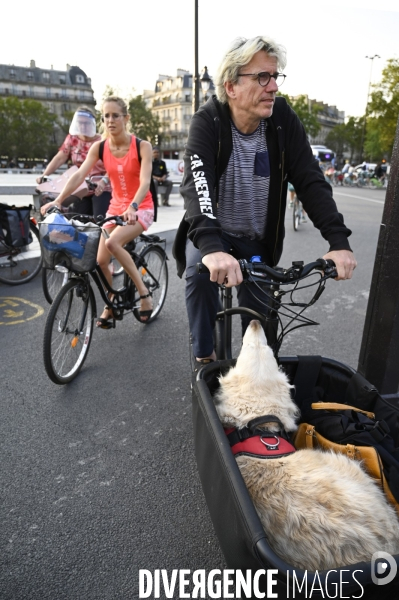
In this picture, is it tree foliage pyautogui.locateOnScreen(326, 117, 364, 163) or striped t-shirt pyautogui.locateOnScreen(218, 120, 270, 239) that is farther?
tree foliage pyautogui.locateOnScreen(326, 117, 364, 163)

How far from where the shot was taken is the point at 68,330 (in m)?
3.56

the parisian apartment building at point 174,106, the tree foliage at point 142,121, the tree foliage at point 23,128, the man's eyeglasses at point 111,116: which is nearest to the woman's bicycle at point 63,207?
the man's eyeglasses at point 111,116

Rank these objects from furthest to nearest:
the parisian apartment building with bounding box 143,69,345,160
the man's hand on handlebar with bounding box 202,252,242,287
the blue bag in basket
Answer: the parisian apartment building with bounding box 143,69,345,160
the blue bag in basket
the man's hand on handlebar with bounding box 202,252,242,287

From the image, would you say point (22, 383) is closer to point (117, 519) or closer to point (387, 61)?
point (117, 519)

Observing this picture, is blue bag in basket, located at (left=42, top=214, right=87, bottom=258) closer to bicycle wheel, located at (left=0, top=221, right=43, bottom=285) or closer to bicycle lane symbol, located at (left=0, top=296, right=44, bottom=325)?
bicycle lane symbol, located at (left=0, top=296, right=44, bottom=325)

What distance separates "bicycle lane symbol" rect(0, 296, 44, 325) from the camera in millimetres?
4797

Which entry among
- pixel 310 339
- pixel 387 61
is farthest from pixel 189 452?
pixel 387 61

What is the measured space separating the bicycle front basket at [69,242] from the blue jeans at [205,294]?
3.48ft

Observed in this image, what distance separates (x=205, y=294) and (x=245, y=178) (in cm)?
72

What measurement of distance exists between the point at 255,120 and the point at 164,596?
95.1 inches

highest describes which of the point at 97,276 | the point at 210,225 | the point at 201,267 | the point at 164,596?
the point at 210,225

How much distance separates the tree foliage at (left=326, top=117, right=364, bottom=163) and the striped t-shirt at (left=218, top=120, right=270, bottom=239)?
8243cm

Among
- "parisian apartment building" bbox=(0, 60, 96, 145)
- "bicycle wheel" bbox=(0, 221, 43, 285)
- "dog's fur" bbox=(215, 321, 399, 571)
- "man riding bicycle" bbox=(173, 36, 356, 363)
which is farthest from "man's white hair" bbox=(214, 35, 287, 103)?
"parisian apartment building" bbox=(0, 60, 96, 145)

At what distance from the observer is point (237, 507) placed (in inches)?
52.2
